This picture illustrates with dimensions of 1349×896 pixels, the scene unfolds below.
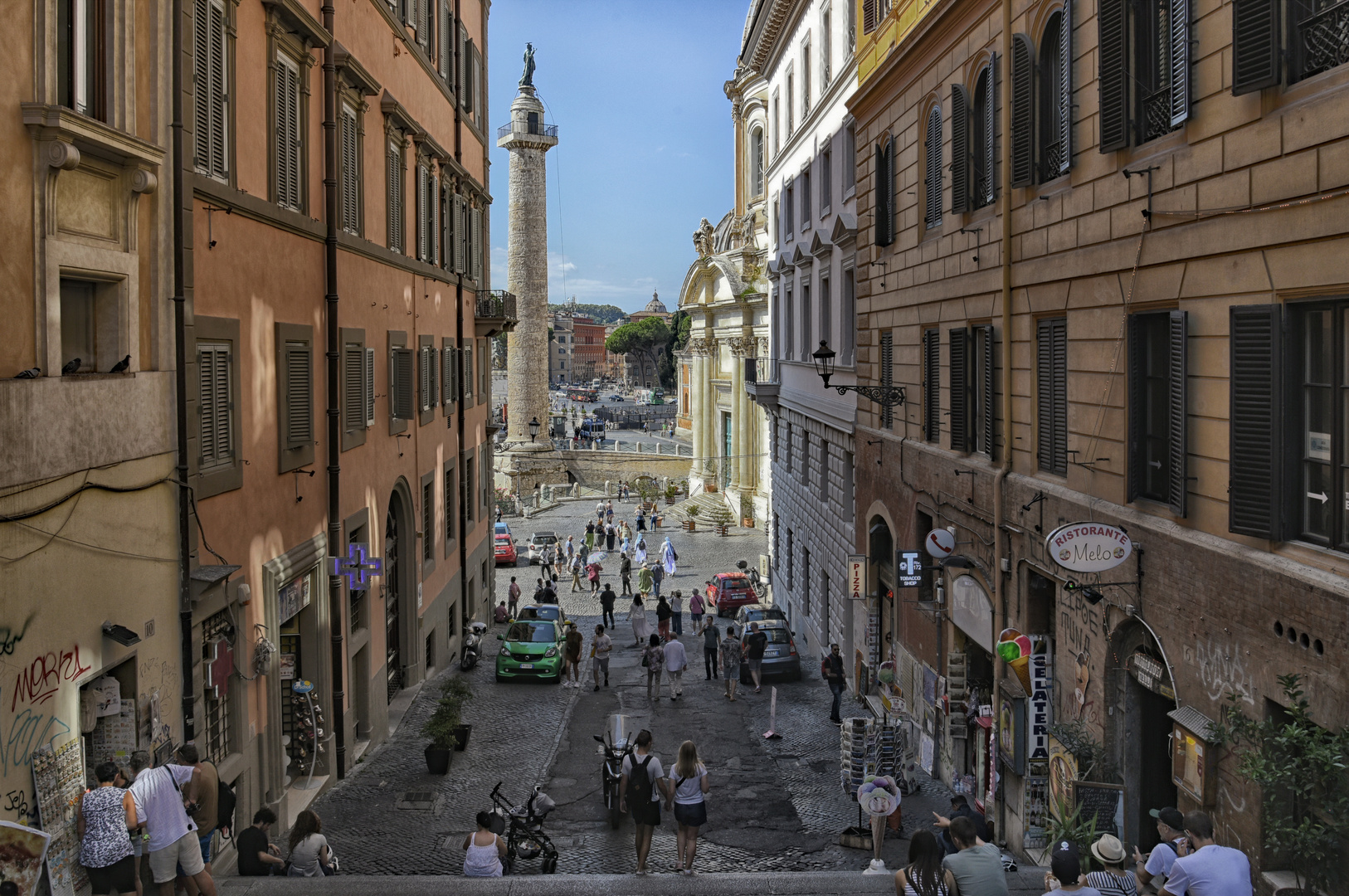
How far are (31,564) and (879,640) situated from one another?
49.4 feet

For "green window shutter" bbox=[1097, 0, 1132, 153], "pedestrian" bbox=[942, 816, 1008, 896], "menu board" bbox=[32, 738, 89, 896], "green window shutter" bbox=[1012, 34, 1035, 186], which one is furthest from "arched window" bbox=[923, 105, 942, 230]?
"menu board" bbox=[32, 738, 89, 896]

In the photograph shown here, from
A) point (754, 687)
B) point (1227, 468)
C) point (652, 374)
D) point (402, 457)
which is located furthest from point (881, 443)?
point (652, 374)

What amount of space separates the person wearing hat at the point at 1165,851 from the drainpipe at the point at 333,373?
36.1 feet

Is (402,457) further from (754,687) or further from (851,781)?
(851,781)

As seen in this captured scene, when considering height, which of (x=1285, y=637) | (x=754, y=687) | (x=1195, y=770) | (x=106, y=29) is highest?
(x=106, y=29)

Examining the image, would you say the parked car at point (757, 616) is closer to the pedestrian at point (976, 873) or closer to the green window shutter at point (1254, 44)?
the pedestrian at point (976, 873)

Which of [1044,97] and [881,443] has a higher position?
[1044,97]

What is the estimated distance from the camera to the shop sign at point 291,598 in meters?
13.9

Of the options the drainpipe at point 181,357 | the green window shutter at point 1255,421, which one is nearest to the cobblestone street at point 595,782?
the drainpipe at point 181,357

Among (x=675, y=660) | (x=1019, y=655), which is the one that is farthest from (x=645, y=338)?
(x=1019, y=655)

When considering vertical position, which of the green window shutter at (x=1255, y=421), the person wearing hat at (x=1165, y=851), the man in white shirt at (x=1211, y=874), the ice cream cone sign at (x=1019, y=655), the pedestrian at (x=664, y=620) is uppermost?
the green window shutter at (x=1255, y=421)

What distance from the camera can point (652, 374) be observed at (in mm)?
183750

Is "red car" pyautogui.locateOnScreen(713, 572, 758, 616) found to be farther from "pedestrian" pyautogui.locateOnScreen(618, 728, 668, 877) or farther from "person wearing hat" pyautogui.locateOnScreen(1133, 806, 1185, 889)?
"person wearing hat" pyautogui.locateOnScreen(1133, 806, 1185, 889)

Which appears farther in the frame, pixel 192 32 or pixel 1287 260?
pixel 192 32
